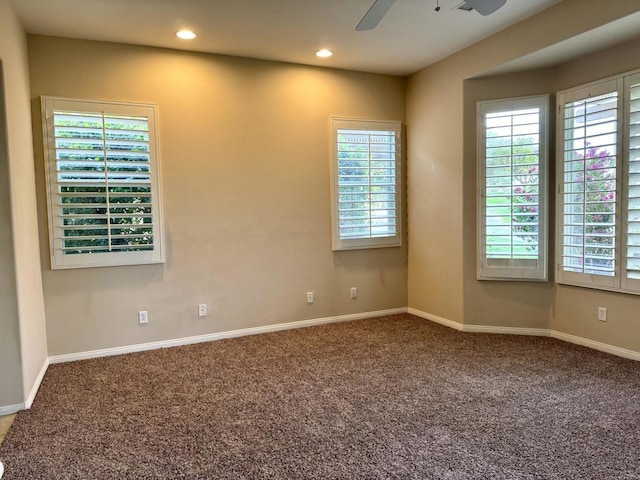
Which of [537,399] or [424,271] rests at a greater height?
[424,271]

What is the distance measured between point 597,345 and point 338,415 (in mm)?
2584

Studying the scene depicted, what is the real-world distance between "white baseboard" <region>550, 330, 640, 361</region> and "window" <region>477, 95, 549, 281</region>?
57 centimetres

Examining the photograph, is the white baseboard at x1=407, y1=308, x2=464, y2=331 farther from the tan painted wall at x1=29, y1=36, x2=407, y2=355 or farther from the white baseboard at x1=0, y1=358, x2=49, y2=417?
the white baseboard at x1=0, y1=358, x2=49, y2=417

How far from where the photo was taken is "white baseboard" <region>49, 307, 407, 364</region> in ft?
12.3

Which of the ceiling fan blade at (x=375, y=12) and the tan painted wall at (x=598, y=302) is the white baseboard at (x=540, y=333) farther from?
the ceiling fan blade at (x=375, y=12)

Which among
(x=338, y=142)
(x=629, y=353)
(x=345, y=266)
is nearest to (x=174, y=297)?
(x=345, y=266)

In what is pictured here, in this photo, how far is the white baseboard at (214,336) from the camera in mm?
3760

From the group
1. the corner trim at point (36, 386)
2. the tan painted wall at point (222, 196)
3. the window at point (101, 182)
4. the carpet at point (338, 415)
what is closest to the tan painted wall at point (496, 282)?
the carpet at point (338, 415)

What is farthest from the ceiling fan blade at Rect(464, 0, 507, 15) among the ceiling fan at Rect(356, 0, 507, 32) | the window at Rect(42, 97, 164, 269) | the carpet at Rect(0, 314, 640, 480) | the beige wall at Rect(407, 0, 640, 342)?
the window at Rect(42, 97, 164, 269)

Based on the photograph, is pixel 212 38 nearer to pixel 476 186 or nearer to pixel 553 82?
pixel 476 186

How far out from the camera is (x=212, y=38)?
374cm

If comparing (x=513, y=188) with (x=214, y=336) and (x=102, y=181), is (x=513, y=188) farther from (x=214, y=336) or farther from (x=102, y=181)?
(x=102, y=181)

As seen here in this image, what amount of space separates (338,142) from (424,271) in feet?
5.84

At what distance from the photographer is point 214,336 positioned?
13.9 ft
